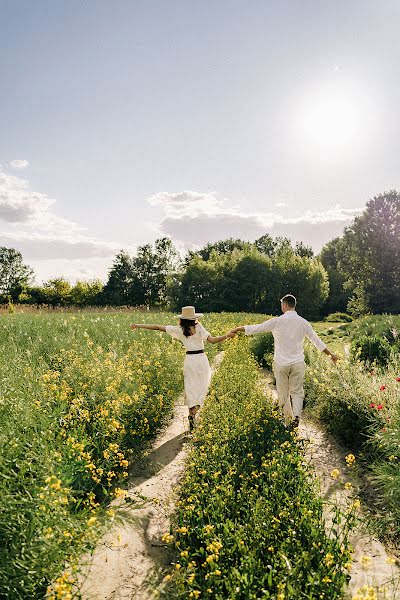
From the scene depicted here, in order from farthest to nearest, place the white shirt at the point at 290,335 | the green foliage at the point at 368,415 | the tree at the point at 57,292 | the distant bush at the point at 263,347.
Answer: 1. the tree at the point at 57,292
2. the distant bush at the point at 263,347
3. the white shirt at the point at 290,335
4. the green foliage at the point at 368,415

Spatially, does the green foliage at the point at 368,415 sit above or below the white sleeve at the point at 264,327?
below

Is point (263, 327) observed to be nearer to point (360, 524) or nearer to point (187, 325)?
point (187, 325)

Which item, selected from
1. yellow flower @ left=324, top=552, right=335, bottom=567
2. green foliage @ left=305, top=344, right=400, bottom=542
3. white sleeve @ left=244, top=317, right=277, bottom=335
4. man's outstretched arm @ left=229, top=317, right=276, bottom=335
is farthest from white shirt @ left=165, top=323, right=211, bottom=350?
yellow flower @ left=324, top=552, right=335, bottom=567

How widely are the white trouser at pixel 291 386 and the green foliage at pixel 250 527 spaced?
120 centimetres

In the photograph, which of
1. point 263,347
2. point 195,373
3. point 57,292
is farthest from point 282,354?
point 57,292

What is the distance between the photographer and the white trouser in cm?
709

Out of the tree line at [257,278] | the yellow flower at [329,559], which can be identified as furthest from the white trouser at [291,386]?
the tree line at [257,278]

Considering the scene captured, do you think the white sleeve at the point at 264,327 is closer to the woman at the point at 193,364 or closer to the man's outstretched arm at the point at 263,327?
the man's outstretched arm at the point at 263,327

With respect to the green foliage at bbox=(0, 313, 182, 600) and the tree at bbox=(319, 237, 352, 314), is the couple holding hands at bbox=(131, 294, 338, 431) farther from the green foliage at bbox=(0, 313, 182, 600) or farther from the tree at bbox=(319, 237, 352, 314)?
the tree at bbox=(319, 237, 352, 314)

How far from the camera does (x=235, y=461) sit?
493 cm

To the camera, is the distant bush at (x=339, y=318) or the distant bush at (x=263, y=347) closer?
the distant bush at (x=263, y=347)

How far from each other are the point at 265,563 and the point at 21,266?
78.0 m

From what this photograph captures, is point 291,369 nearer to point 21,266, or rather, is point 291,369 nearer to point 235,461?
point 235,461

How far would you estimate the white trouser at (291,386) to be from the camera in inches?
279
